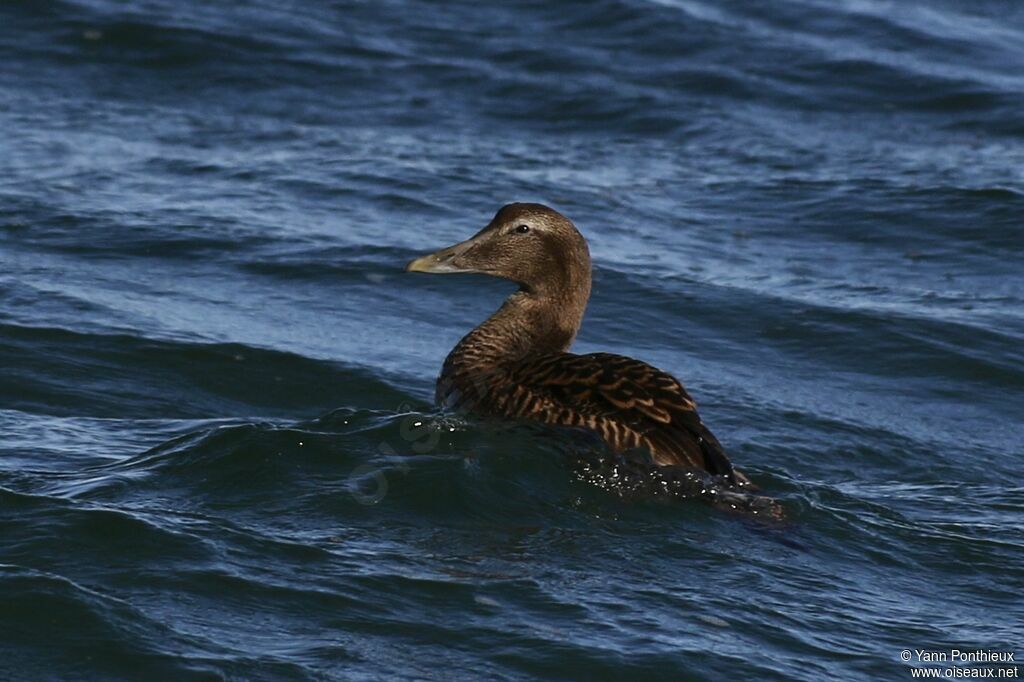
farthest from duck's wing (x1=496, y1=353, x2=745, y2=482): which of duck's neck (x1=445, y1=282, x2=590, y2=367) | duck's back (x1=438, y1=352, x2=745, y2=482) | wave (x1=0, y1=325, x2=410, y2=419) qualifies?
wave (x1=0, y1=325, x2=410, y2=419)

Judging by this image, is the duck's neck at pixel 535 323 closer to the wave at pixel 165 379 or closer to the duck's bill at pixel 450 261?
the duck's bill at pixel 450 261

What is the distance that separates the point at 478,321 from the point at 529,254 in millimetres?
2026

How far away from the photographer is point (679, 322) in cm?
996

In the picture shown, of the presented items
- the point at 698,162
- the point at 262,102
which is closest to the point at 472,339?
the point at 698,162

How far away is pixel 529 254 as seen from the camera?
7.88 meters

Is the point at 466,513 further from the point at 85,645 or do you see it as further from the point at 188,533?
the point at 85,645

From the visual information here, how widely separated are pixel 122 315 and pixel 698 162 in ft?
17.0

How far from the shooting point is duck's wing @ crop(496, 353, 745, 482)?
6379mm

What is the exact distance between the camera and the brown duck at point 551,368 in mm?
6441

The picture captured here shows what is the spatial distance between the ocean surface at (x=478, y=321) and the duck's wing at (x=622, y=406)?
144 millimetres

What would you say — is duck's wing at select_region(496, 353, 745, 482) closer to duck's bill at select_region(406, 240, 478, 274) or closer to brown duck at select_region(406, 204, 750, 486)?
brown duck at select_region(406, 204, 750, 486)

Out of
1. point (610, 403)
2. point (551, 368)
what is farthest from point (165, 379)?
point (610, 403)
